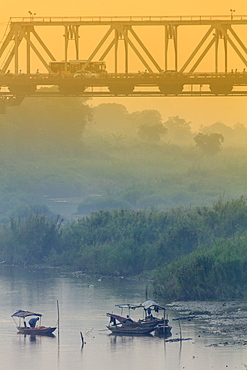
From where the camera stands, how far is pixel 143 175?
184m

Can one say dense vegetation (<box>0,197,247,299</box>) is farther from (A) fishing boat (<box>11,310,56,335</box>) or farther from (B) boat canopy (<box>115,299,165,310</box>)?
(A) fishing boat (<box>11,310,56,335</box>)

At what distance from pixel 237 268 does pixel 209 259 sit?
1889 millimetres

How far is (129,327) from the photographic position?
2758 inches

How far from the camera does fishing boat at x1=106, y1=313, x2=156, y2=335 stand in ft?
229

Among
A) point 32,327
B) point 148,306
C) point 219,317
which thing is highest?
point 148,306

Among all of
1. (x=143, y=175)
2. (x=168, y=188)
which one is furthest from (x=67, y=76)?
(x=143, y=175)

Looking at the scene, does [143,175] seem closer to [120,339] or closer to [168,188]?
[168,188]

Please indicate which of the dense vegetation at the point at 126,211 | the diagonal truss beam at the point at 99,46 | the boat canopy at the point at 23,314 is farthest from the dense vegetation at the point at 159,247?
the diagonal truss beam at the point at 99,46

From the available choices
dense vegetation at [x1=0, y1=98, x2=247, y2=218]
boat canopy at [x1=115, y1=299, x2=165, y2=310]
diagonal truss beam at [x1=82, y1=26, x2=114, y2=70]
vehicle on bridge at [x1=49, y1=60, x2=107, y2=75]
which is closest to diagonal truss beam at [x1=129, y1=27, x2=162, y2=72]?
diagonal truss beam at [x1=82, y1=26, x2=114, y2=70]

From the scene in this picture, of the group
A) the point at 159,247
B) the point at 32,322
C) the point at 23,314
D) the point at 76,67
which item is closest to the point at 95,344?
the point at 32,322

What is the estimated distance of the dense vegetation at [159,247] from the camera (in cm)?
8050

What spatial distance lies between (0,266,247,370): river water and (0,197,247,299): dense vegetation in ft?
11.1

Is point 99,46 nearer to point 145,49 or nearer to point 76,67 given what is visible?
point 145,49

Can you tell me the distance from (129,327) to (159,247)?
25.1 meters
